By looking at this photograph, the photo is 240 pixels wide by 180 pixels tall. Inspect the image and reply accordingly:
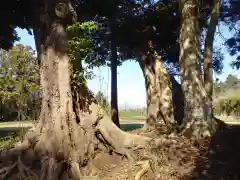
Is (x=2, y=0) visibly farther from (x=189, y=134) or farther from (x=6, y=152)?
(x=189, y=134)

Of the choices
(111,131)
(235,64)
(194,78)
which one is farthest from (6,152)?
(235,64)

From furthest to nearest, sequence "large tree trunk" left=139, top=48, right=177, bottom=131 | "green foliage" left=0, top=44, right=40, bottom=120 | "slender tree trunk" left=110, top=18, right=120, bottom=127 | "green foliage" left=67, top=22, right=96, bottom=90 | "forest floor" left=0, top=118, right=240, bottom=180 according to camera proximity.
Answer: "slender tree trunk" left=110, top=18, right=120, bottom=127, "large tree trunk" left=139, top=48, right=177, bottom=131, "green foliage" left=0, top=44, right=40, bottom=120, "green foliage" left=67, top=22, right=96, bottom=90, "forest floor" left=0, top=118, right=240, bottom=180

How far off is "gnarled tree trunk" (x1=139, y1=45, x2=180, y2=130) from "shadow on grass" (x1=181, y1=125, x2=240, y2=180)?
365cm

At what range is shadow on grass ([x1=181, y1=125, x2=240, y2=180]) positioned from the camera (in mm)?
7423

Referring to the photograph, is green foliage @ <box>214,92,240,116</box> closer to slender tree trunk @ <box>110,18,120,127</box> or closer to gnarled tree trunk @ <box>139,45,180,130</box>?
slender tree trunk @ <box>110,18,120,127</box>

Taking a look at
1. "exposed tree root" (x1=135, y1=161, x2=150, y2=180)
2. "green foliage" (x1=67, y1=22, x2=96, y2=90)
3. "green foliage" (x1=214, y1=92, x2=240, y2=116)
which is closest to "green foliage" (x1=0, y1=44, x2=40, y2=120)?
"green foliage" (x1=67, y1=22, x2=96, y2=90)

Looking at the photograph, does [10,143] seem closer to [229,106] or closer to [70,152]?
[70,152]

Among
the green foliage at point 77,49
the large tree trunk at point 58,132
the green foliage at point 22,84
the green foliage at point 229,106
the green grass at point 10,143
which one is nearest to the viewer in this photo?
the large tree trunk at point 58,132

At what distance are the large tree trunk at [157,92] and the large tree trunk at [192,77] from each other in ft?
10.7

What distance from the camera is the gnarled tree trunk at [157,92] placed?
44.1 ft

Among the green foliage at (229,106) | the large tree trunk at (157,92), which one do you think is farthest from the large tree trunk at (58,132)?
the green foliage at (229,106)

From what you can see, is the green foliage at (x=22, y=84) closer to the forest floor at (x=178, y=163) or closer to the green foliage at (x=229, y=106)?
the forest floor at (x=178, y=163)

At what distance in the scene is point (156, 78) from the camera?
1395 cm

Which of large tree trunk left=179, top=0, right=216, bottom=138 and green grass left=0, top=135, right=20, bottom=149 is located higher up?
large tree trunk left=179, top=0, right=216, bottom=138
